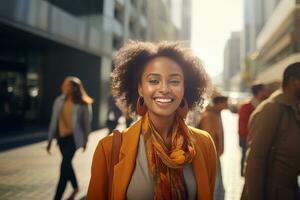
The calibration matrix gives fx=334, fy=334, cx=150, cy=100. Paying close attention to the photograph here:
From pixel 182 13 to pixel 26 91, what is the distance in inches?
6567

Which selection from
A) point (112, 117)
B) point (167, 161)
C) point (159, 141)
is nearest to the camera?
point (167, 161)

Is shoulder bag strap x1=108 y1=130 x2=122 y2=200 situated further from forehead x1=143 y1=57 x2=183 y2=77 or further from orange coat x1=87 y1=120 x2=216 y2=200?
forehead x1=143 y1=57 x2=183 y2=77

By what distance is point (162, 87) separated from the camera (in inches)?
87.8

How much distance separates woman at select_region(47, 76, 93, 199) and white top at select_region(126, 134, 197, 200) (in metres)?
3.31

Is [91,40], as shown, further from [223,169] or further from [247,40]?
[247,40]

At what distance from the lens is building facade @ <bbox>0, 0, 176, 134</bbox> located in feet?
42.2

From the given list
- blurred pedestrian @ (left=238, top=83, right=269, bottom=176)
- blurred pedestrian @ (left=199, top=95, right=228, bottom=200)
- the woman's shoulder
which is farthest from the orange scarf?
blurred pedestrian @ (left=238, top=83, right=269, bottom=176)

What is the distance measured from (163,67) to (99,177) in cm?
85

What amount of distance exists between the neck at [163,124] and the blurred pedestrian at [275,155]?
2.70 ft

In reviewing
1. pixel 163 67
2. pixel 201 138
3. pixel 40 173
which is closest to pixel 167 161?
pixel 201 138

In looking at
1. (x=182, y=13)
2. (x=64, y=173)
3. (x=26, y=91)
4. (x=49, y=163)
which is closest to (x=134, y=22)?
(x=26, y=91)

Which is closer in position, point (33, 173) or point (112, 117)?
point (33, 173)

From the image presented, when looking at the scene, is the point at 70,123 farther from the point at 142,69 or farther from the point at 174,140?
the point at 174,140

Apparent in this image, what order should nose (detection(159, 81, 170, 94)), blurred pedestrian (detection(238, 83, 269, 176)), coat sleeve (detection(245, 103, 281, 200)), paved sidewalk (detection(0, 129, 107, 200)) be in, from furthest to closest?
blurred pedestrian (detection(238, 83, 269, 176))
paved sidewalk (detection(0, 129, 107, 200))
coat sleeve (detection(245, 103, 281, 200))
nose (detection(159, 81, 170, 94))
